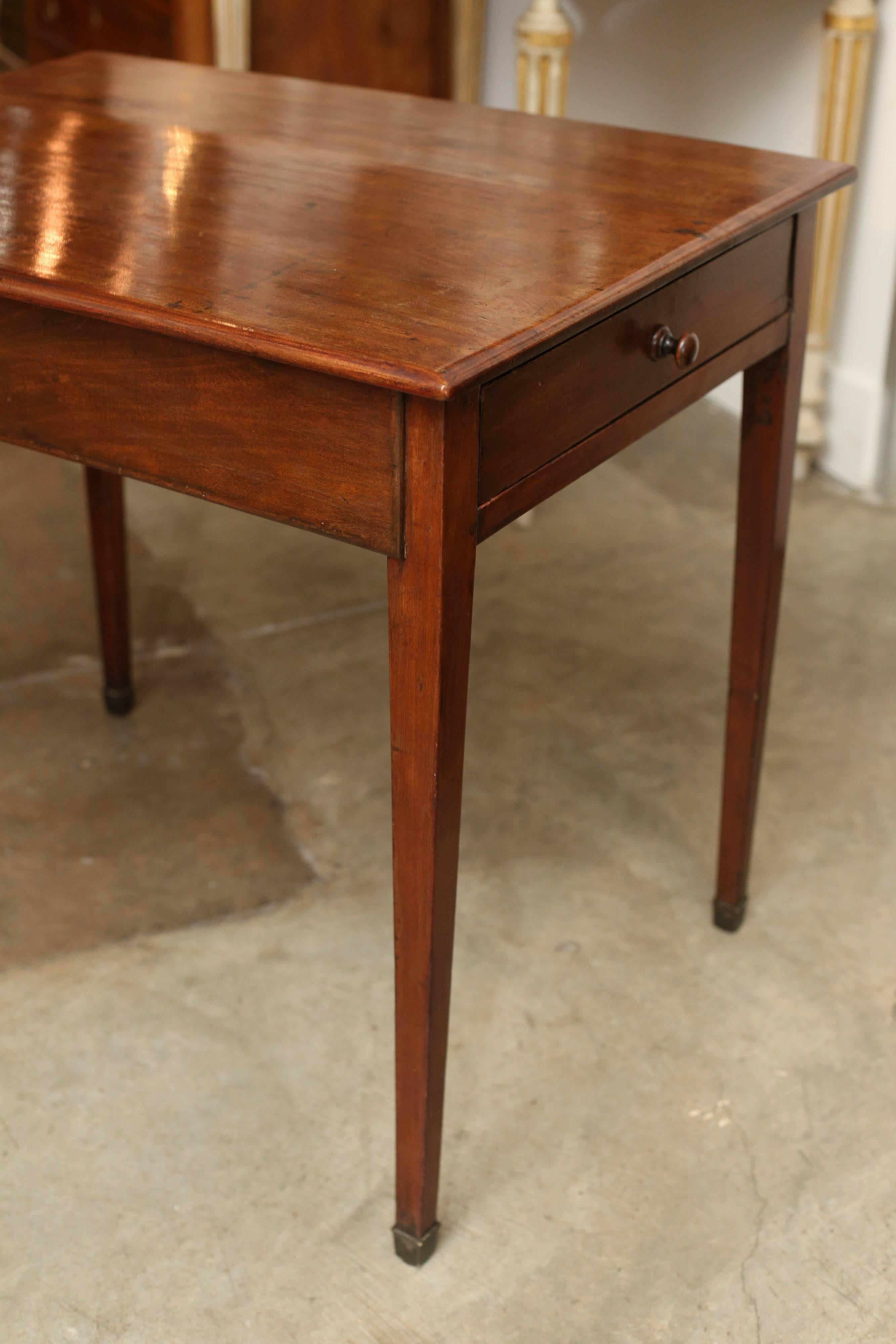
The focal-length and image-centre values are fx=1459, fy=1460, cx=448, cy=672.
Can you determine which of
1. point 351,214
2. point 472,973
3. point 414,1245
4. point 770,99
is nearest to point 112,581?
point 472,973

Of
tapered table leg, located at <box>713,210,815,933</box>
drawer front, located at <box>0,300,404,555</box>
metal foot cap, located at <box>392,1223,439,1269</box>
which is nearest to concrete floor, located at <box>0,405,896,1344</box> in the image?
metal foot cap, located at <box>392,1223,439,1269</box>

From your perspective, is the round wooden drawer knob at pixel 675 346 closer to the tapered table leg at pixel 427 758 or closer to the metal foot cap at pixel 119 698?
the tapered table leg at pixel 427 758

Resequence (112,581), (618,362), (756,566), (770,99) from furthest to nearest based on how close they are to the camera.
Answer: (770,99) < (112,581) < (756,566) < (618,362)

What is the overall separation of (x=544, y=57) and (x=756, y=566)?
1.18 meters

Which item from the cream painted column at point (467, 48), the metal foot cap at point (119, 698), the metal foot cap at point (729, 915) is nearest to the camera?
the metal foot cap at point (729, 915)

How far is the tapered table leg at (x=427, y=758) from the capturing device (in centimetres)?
85

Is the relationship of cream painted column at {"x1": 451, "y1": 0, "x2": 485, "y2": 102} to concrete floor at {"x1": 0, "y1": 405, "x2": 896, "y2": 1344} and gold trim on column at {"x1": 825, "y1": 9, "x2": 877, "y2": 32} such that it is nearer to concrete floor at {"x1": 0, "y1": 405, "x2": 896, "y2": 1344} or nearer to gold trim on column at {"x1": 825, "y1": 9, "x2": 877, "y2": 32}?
gold trim on column at {"x1": 825, "y1": 9, "x2": 877, "y2": 32}

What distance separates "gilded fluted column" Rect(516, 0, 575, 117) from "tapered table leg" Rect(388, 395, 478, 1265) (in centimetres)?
147

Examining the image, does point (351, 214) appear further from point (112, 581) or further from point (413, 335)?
point (112, 581)

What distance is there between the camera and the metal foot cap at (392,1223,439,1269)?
1.14 meters

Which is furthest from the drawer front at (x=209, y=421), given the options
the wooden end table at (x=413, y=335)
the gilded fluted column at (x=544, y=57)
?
the gilded fluted column at (x=544, y=57)

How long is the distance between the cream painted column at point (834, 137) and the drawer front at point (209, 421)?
141 cm

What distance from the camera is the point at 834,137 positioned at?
2.29 meters

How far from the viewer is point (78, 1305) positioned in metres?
1.11
